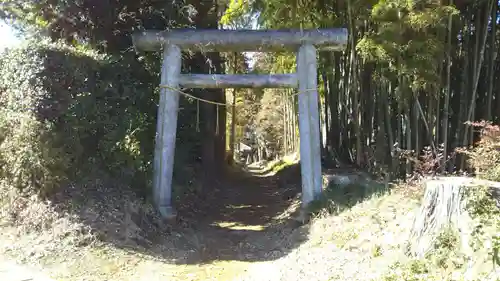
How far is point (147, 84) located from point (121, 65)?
1.66ft

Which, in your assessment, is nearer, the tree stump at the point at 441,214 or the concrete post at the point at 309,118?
the tree stump at the point at 441,214

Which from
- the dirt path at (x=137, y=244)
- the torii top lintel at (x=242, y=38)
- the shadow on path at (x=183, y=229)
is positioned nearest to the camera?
the dirt path at (x=137, y=244)

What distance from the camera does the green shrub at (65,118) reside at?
5.39 metres

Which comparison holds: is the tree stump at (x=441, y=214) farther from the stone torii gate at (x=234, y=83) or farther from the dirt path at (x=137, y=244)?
the stone torii gate at (x=234, y=83)

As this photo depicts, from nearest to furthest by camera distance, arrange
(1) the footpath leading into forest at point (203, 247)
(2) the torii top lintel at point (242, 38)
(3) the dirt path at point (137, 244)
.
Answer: (1) the footpath leading into forest at point (203, 247)
(3) the dirt path at point (137, 244)
(2) the torii top lintel at point (242, 38)

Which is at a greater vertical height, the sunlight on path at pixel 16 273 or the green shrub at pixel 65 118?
the green shrub at pixel 65 118

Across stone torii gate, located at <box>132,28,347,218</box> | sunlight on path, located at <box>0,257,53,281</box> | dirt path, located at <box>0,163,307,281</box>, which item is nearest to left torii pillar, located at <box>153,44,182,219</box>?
stone torii gate, located at <box>132,28,347,218</box>

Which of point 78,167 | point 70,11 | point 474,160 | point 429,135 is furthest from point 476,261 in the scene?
point 70,11

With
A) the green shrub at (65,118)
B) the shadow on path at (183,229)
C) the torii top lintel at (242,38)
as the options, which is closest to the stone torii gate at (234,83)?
the torii top lintel at (242,38)

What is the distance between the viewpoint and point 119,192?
5.88m

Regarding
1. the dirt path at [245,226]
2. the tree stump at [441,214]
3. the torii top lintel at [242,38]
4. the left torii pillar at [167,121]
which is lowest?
the dirt path at [245,226]

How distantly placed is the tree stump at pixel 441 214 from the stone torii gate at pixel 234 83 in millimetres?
2544

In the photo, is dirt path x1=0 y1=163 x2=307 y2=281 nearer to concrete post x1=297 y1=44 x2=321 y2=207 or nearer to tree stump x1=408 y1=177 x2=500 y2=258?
concrete post x1=297 y1=44 x2=321 y2=207

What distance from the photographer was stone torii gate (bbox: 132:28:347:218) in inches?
255
